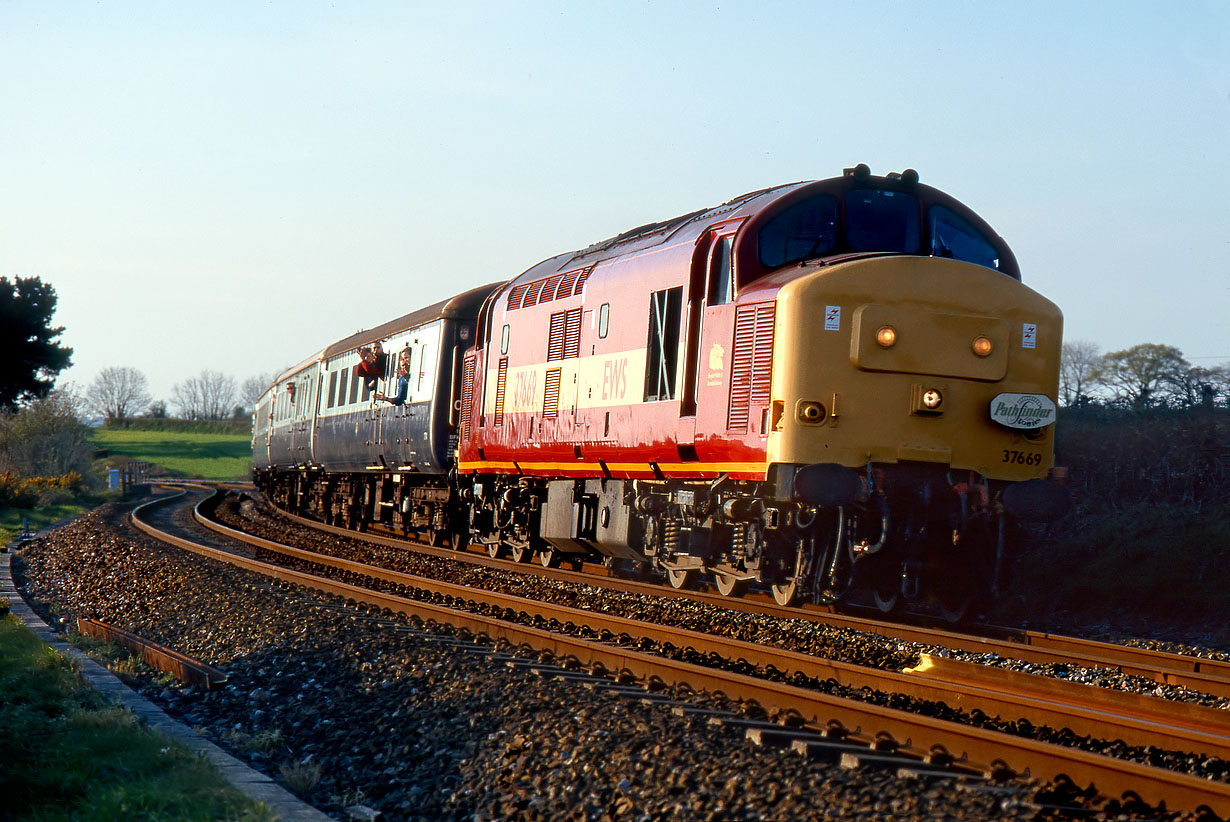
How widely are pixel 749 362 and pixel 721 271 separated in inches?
42.3

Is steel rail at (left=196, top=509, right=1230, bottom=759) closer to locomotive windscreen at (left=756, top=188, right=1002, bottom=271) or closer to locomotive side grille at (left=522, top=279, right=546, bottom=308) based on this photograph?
locomotive windscreen at (left=756, top=188, right=1002, bottom=271)

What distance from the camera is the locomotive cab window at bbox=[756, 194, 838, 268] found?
10672 millimetres

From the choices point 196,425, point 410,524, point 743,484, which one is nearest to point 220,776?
point 743,484

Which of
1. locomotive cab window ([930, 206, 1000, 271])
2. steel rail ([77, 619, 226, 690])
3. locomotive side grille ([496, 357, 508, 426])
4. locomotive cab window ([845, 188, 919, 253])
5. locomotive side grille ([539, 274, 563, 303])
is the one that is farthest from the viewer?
locomotive side grille ([496, 357, 508, 426])

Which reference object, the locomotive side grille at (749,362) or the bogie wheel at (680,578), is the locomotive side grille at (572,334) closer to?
the bogie wheel at (680,578)

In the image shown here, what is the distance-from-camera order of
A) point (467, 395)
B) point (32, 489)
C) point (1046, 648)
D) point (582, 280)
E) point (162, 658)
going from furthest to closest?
point (32, 489)
point (467, 395)
point (582, 280)
point (1046, 648)
point (162, 658)

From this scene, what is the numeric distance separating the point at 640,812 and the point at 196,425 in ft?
347

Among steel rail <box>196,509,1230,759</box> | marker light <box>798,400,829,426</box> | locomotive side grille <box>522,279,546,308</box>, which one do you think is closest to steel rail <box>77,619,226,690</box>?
steel rail <box>196,509,1230,759</box>

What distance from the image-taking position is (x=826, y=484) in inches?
376

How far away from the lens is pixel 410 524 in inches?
847

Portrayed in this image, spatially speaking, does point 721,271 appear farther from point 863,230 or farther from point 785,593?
point 785,593

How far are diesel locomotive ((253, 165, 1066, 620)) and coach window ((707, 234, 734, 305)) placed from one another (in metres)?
0.02

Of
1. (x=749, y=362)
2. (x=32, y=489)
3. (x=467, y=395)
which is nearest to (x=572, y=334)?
(x=749, y=362)

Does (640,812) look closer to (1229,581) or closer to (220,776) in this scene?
(220,776)
